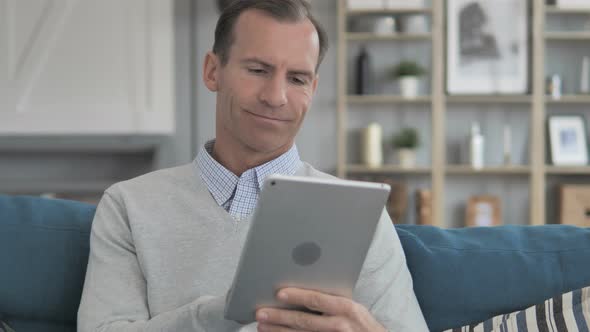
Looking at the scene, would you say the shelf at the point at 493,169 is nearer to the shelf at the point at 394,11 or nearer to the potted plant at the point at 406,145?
the potted plant at the point at 406,145

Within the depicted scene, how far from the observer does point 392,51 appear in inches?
200

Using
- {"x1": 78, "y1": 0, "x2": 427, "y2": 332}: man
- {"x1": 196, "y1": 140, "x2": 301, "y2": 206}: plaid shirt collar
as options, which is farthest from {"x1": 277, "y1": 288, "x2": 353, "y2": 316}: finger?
{"x1": 196, "y1": 140, "x2": 301, "y2": 206}: plaid shirt collar

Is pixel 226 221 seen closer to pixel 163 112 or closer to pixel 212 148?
pixel 212 148

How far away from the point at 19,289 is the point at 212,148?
0.52 meters

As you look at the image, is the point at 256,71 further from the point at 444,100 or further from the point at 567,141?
the point at 567,141

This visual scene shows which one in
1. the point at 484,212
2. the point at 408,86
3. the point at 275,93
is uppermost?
the point at 408,86

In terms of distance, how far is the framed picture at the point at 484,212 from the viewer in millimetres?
4965

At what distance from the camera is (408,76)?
4.90 meters

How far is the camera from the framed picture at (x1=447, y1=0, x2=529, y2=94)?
4949 millimetres

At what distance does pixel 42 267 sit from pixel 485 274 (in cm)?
97

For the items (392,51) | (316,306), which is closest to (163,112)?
(392,51)

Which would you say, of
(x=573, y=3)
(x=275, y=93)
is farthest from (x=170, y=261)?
(x=573, y=3)

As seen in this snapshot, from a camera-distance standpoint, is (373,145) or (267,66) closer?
(267,66)

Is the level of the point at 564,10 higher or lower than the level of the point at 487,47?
higher
